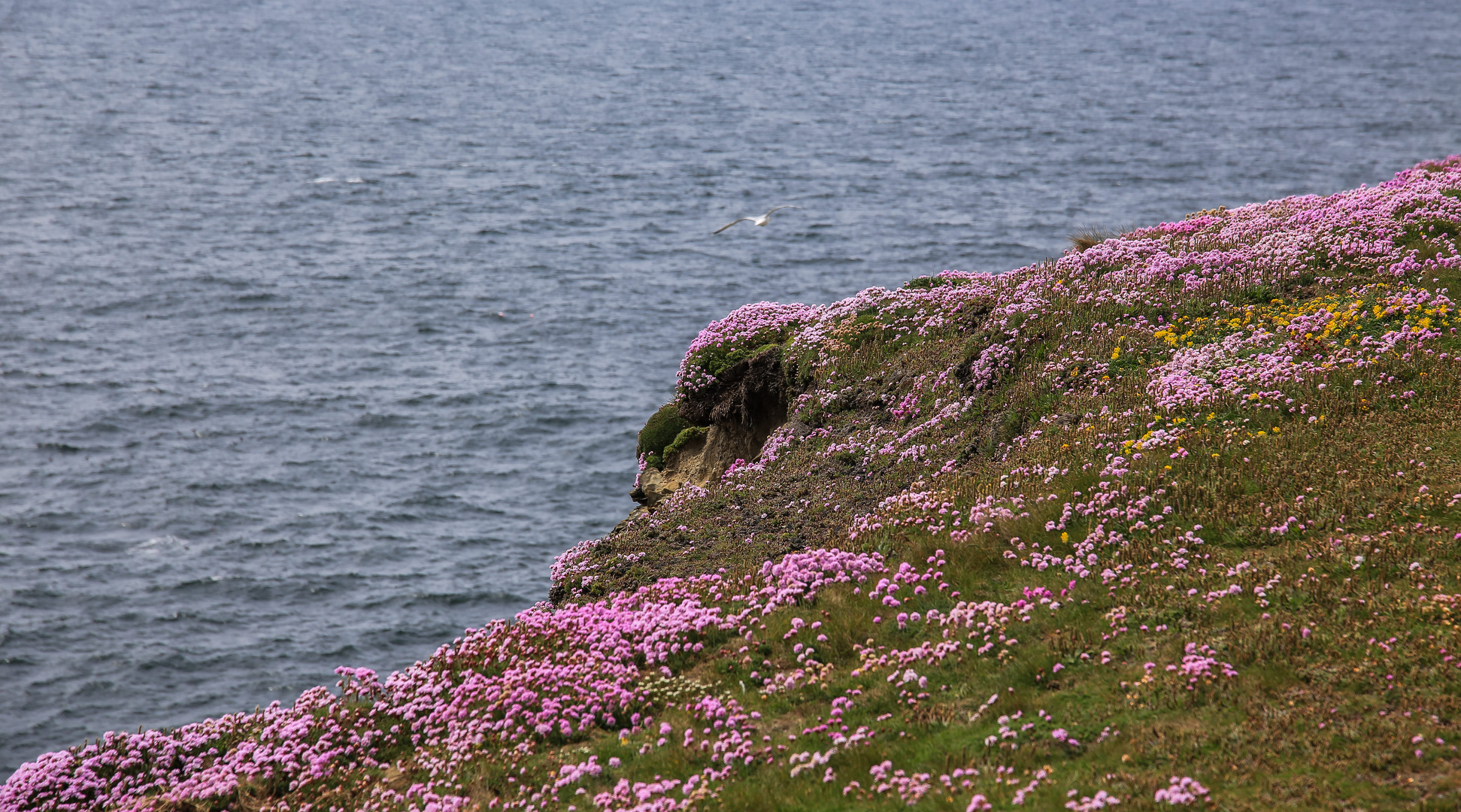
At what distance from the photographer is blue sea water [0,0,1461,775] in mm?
42438

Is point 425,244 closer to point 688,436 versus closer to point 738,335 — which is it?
point 738,335

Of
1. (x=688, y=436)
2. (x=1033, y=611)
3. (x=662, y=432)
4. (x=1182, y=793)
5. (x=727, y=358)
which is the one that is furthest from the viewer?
(x=662, y=432)

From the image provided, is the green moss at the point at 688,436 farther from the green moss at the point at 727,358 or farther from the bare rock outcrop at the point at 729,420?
the green moss at the point at 727,358

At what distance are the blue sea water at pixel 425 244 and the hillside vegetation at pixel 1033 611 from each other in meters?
23.9

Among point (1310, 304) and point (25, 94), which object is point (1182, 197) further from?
point (25, 94)

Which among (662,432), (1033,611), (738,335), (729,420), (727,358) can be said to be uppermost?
(738,335)

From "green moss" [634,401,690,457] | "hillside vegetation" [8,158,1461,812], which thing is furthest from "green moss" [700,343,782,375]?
"hillside vegetation" [8,158,1461,812]

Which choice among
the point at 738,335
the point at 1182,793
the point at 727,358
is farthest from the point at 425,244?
the point at 1182,793

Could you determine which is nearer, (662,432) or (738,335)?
(738,335)

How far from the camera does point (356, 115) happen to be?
5079 inches

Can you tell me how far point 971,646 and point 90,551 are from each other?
1719 inches

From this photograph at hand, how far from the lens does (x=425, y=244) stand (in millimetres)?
85000

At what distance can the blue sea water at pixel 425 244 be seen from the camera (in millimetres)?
42438

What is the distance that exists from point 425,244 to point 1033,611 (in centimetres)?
7937
